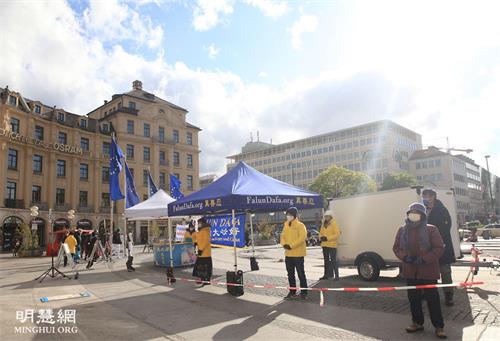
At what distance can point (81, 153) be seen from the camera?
49156 mm

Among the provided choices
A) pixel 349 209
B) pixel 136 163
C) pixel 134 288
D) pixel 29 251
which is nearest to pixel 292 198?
pixel 349 209

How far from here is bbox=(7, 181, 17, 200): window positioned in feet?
133

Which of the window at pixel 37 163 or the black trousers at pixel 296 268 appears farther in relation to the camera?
the window at pixel 37 163

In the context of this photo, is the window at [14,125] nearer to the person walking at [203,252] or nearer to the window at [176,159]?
the window at [176,159]

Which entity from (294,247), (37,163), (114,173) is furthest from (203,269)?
(37,163)

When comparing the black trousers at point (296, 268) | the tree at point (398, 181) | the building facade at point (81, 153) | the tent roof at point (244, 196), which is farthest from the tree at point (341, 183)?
the black trousers at point (296, 268)

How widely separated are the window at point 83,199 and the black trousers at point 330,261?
147 feet

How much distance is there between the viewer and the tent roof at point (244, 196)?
9.26 meters

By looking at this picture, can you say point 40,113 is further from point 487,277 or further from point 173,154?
point 487,277

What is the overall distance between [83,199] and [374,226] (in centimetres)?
4617

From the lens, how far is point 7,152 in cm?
4034

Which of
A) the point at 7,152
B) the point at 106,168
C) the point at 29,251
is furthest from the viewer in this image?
the point at 106,168

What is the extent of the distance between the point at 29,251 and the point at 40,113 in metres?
25.2

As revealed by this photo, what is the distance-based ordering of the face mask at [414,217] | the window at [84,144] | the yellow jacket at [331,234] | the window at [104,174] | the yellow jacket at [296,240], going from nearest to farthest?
the face mask at [414,217] < the yellow jacket at [296,240] < the yellow jacket at [331,234] < the window at [84,144] < the window at [104,174]
